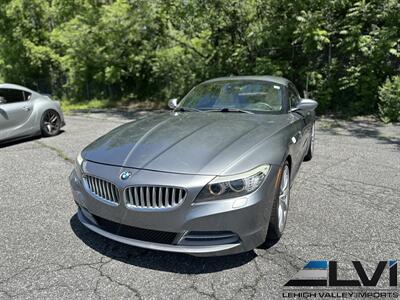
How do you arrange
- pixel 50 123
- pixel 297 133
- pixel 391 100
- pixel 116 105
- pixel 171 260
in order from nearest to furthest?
pixel 171 260 → pixel 297 133 → pixel 50 123 → pixel 391 100 → pixel 116 105

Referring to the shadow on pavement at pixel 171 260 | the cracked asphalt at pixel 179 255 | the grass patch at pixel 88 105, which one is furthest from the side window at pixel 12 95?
the grass patch at pixel 88 105

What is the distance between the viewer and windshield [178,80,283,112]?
13.4 feet

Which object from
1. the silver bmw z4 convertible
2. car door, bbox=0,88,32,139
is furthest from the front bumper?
car door, bbox=0,88,32,139

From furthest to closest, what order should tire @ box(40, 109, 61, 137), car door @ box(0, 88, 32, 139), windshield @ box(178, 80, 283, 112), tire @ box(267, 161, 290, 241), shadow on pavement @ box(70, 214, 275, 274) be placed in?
tire @ box(40, 109, 61, 137)
car door @ box(0, 88, 32, 139)
windshield @ box(178, 80, 283, 112)
tire @ box(267, 161, 290, 241)
shadow on pavement @ box(70, 214, 275, 274)

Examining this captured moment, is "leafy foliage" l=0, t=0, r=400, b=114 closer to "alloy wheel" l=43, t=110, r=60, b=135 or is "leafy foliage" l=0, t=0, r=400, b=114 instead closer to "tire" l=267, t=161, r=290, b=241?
"alloy wheel" l=43, t=110, r=60, b=135

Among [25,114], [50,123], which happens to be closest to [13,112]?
[25,114]

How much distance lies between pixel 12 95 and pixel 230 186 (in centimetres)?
627

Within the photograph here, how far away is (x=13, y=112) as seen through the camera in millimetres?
6867

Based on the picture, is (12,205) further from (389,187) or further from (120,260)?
(389,187)

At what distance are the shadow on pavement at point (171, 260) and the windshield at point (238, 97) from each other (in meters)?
1.73

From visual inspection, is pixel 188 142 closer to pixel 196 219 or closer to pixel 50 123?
pixel 196 219

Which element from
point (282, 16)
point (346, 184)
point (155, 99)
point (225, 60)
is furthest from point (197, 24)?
point (346, 184)

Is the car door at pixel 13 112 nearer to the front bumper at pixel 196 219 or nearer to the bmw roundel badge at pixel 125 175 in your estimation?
the front bumper at pixel 196 219

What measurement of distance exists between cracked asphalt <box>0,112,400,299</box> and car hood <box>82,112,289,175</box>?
80cm
